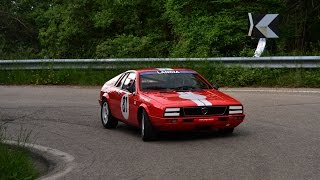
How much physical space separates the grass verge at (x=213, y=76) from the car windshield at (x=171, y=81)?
22.4 feet

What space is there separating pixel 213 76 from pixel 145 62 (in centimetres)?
277

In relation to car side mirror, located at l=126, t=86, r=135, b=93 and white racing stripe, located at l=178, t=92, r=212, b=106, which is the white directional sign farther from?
white racing stripe, located at l=178, t=92, r=212, b=106

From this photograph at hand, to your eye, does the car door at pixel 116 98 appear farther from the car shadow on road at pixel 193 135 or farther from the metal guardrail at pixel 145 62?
the metal guardrail at pixel 145 62

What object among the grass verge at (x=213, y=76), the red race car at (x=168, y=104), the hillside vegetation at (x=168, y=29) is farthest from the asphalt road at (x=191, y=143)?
the hillside vegetation at (x=168, y=29)

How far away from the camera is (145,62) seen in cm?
2031

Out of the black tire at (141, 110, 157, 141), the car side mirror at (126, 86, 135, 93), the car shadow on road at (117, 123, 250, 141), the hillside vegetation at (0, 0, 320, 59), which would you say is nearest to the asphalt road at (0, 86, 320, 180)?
the car shadow on road at (117, 123, 250, 141)

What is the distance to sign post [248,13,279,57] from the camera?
19.0 meters

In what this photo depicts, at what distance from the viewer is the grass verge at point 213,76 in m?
17.4

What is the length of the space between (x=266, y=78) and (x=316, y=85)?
1583mm

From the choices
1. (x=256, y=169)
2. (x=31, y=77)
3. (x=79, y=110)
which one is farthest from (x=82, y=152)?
(x=31, y=77)

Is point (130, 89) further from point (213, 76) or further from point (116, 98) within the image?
point (213, 76)

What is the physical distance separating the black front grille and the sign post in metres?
9.48

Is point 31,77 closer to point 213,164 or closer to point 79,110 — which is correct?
point 79,110

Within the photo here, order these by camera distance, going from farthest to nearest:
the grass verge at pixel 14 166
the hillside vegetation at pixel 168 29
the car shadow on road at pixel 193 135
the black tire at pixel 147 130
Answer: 1. the hillside vegetation at pixel 168 29
2. the car shadow on road at pixel 193 135
3. the black tire at pixel 147 130
4. the grass verge at pixel 14 166
